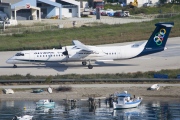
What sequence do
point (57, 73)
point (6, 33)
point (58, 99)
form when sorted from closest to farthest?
point (58, 99) → point (57, 73) → point (6, 33)

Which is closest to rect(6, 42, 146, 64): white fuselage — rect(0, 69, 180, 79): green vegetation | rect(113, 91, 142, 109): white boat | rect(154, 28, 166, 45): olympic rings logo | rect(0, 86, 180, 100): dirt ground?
rect(154, 28, 166, 45): olympic rings logo

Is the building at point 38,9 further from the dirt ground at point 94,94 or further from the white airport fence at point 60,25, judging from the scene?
the dirt ground at point 94,94

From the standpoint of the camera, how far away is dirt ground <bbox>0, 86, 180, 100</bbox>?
59.9 metres

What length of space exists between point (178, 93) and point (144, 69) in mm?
10902

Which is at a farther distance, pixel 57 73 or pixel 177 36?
pixel 177 36

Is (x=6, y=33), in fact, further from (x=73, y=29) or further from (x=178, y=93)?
(x=178, y=93)

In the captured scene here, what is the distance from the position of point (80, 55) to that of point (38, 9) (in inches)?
2167

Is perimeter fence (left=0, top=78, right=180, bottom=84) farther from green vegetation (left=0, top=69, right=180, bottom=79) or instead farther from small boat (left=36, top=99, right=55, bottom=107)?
small boat (left=36, top=99, right=55, bottom=107)

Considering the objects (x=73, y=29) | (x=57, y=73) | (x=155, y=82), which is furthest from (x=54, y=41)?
(x=155, y=82)

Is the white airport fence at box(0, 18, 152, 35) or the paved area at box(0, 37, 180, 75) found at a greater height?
the white airport fence at box(0, 18, 152, 35)

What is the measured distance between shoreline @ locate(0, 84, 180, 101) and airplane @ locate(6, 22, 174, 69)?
9659 mm

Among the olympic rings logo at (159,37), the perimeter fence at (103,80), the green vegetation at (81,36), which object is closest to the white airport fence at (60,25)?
the green vegetation at (81,36)

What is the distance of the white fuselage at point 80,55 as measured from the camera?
71375mm

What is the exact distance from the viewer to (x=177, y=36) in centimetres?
9662
